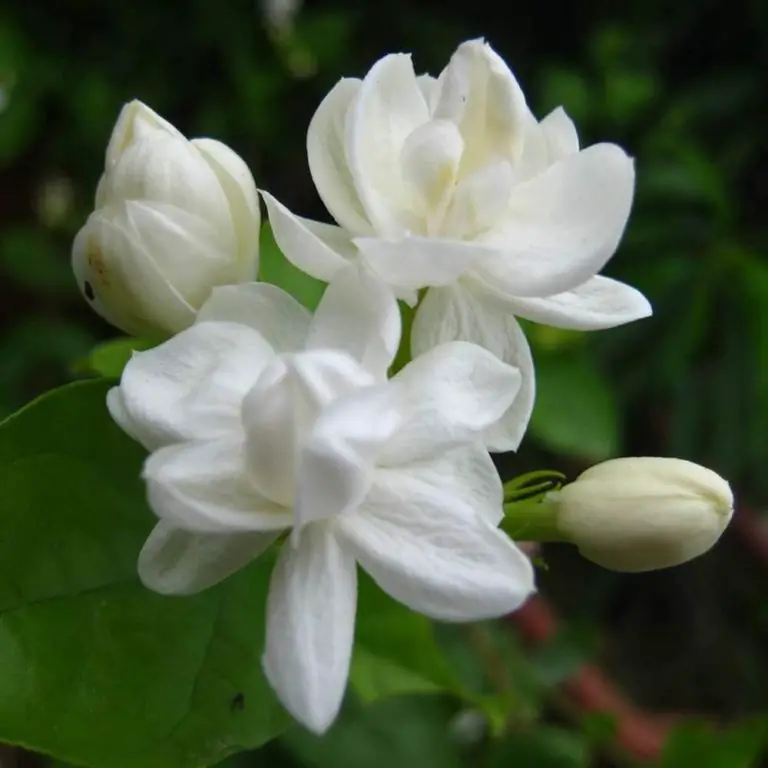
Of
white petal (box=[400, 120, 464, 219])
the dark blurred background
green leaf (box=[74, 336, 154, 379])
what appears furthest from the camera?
the dark blurred background

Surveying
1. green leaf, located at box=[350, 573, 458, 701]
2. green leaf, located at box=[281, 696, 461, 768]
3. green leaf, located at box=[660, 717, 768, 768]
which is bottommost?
green leaf, located at box=[281, 696, 461, 768]

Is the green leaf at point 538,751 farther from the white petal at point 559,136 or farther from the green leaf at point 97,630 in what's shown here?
the white petal at point 559,136

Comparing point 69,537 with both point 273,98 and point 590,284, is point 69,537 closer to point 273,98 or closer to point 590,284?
point 590,284

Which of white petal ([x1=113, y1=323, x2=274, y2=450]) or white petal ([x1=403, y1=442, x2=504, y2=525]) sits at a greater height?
white petal ([x1=113, y1=323, x2=274, y2=450])


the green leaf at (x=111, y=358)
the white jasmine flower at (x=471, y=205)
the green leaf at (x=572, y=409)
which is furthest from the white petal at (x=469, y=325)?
the green leaf at (x=572, y=409)

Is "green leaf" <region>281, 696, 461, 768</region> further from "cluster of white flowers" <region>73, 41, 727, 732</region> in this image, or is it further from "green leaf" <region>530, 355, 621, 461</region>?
"cluster of white flowers" <region>73, 41, 727, 732</region>

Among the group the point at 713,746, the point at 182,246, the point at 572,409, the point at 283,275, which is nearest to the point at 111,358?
the point at 283,275

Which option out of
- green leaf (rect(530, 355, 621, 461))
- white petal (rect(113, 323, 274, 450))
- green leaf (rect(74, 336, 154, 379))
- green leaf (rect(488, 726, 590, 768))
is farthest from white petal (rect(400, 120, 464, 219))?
green leaf (rect(488, 726, 590, 768))
